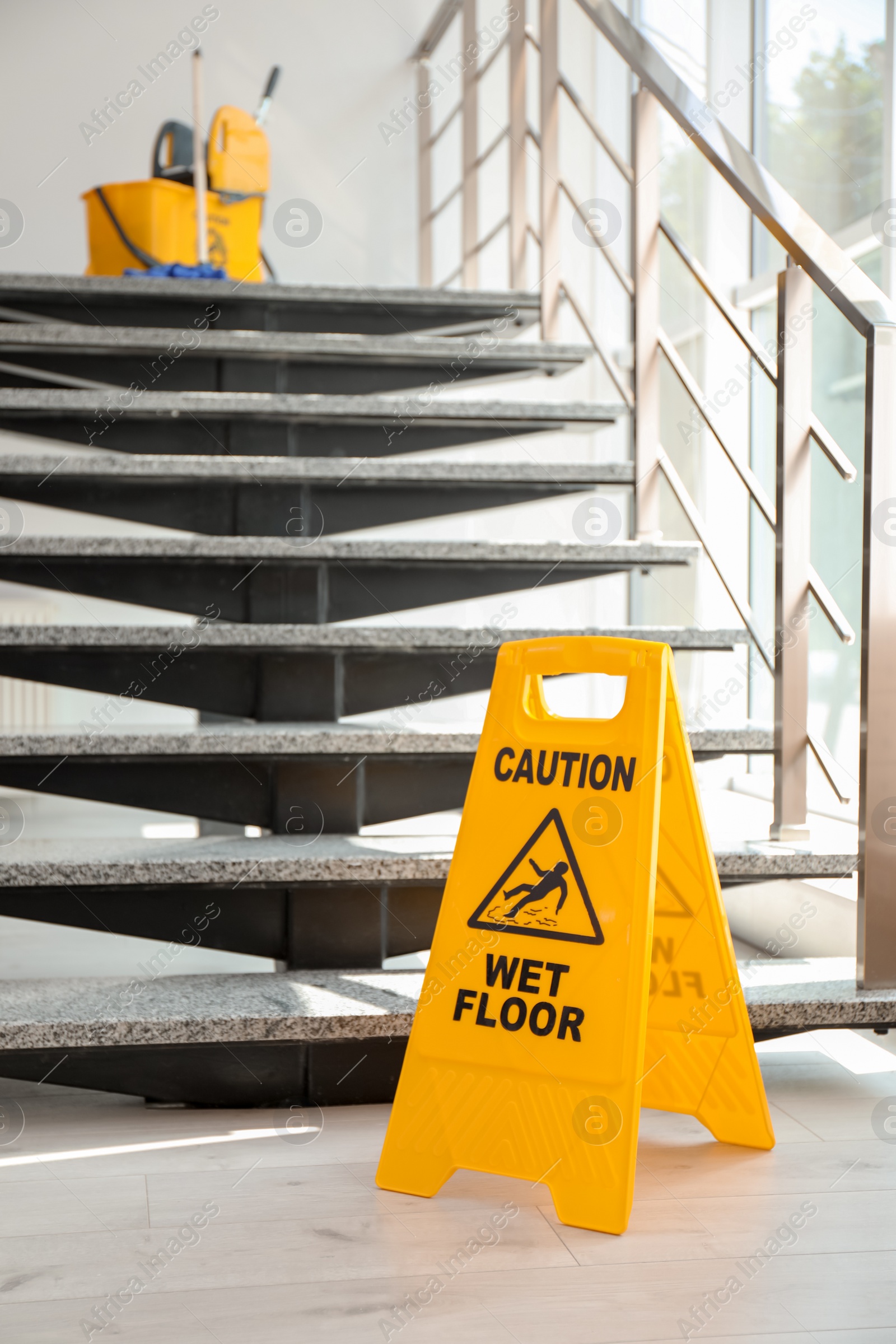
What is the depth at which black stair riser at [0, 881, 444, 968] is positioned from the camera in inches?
60.9

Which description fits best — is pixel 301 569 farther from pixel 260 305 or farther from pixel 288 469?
pixel 260 305

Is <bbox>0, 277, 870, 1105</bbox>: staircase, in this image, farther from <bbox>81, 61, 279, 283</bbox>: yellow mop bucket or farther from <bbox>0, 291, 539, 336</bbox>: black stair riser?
<bbox>81, 61, 279, 283</bbox>: yellow mop bucket

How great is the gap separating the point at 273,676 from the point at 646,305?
0.97 meters

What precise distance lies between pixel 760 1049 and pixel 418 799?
2.00ft

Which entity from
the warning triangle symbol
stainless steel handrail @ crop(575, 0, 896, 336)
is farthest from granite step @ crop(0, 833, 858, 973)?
stainless steel handrail @ crop(575, 0, 896, 336)

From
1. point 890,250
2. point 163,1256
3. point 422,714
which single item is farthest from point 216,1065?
point 422,714

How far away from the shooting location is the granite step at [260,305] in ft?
7.73

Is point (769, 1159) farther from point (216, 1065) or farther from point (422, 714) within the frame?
point (422, 714)

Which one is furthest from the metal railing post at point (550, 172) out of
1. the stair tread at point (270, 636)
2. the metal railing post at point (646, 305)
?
the stair tread at point (270, 636)

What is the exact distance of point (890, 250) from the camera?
2.39 metres

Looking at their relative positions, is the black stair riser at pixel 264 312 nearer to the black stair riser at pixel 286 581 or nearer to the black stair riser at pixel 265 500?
the black stair riser at pixel 265 500

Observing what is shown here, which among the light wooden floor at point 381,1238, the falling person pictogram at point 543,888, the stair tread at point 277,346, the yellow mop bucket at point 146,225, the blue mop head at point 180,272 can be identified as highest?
the yellow mop bucket at point 146,225

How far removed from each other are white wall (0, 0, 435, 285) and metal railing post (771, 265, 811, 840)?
305 cm

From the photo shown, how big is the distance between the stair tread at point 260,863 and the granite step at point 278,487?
597 mm
